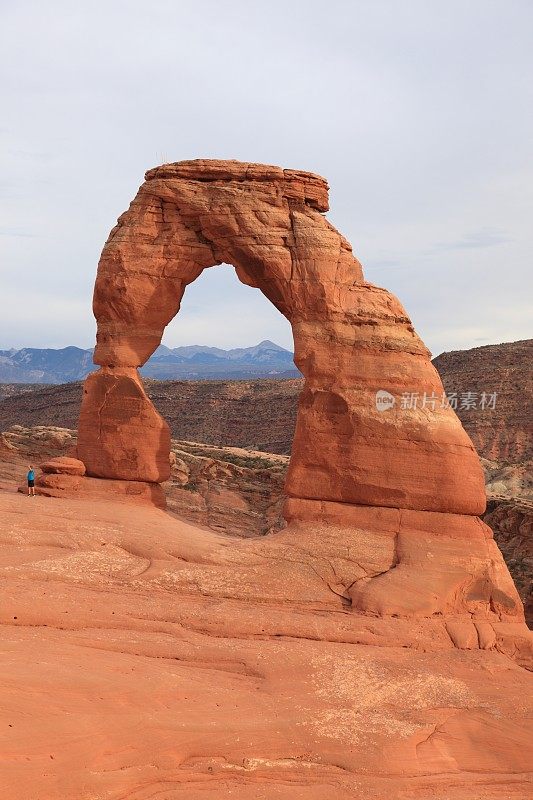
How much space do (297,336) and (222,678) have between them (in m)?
7.90

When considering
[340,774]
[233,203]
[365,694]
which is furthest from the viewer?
[233,203]

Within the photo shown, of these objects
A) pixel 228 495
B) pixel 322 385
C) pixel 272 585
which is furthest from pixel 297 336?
pixel 228 495

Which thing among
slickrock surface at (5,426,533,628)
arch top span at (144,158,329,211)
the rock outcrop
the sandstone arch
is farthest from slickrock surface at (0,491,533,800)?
slickrock surface at (5,426,533,628)

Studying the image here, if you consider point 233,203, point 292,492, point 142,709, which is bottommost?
point 142,709

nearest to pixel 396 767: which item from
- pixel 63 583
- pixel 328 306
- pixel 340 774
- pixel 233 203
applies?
Result: pixel 340 774

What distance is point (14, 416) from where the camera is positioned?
7250 cm

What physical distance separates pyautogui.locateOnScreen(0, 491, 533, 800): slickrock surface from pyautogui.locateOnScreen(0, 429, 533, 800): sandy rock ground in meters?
0.03

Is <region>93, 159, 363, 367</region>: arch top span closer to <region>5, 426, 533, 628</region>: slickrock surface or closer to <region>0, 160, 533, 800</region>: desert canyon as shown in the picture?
<region>0, 160, 533, 800</region>: desert canyon

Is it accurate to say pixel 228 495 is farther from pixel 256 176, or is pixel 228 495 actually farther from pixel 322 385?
pixel 256 176

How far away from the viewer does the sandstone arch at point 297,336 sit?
16.5 m

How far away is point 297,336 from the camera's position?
57.1ft

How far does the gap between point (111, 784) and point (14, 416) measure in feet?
220

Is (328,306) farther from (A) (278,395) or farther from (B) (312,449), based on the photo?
Result: (A) (278,395)

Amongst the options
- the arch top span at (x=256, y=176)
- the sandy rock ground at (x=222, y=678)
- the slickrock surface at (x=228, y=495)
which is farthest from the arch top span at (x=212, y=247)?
the slickrock surface at (x=228, y=495)
